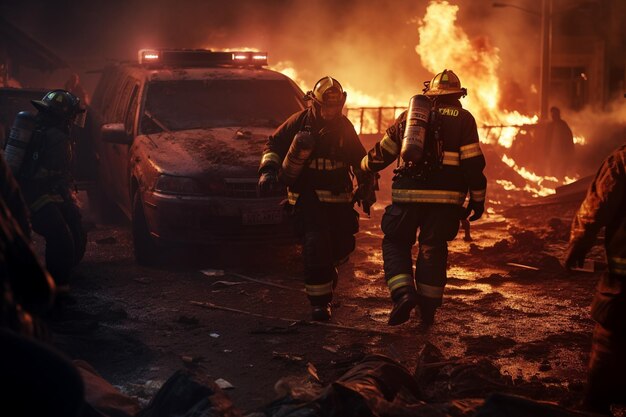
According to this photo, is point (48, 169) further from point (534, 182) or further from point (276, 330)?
point (534, 182)

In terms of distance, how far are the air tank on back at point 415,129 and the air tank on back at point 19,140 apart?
3.01m

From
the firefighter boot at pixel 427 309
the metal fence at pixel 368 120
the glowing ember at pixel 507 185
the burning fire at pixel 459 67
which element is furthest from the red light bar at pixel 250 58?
the burning fire at pixel 459 67

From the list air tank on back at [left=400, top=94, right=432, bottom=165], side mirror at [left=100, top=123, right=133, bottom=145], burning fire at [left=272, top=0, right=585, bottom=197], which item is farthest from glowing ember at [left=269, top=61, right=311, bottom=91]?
air tank on back at [left=400, top=94, right=432, bottom=165]

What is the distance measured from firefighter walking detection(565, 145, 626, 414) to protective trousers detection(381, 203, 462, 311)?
2.09 metres

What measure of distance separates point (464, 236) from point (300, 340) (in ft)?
16.6

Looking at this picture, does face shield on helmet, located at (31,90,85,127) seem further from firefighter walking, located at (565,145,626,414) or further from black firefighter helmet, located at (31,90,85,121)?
firefighter walking, located at (565,145,626,414)

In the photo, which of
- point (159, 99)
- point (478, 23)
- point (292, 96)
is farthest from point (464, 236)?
point (478, 23)

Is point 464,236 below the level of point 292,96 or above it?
below

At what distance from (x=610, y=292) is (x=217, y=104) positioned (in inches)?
241

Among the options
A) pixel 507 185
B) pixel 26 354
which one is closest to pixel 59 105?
pixel 26 354

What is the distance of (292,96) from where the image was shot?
395 inches

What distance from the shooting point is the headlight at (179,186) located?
8516 millimetres

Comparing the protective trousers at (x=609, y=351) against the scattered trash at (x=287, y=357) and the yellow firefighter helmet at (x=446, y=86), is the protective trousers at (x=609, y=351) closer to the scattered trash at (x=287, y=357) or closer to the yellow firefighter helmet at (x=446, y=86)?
the scattered trash at (x=287, y=357)

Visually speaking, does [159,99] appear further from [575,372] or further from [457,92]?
[575,372]
